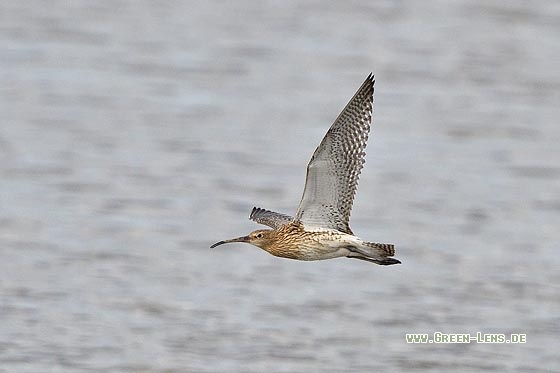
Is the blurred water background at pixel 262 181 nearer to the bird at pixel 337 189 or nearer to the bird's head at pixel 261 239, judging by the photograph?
the bird's head at pixel 261 239

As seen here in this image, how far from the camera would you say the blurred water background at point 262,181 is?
19438mm

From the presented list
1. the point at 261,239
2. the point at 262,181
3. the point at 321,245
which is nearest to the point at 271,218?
the point at 261,239

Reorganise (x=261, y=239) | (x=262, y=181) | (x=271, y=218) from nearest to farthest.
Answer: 1. (x=261, y=239)
2. (x=271, y=218)
3. (x=262, y=181)

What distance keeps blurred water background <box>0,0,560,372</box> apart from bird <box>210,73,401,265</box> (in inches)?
260

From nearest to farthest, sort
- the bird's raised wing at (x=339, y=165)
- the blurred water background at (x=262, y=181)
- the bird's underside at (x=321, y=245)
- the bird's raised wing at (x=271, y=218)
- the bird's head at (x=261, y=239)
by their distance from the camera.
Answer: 1. the bird's underside at (x=321, y=245)
2. the bird's raised wing at (x=339, y=165)
3. the bird's head at (x=261, y=239)
4. the bird's raised wing at (x=271, y=218)
5. the blurred water background at (x=262, y=181)

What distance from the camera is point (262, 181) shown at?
25922 mm

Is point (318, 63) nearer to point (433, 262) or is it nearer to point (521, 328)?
point (433, 262)

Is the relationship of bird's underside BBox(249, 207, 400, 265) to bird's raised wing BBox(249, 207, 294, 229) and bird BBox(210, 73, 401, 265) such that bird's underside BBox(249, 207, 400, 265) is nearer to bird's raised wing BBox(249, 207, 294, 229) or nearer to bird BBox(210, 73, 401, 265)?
bird BBox(210, 73, 401, 265)

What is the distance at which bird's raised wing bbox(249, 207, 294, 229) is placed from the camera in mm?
12758

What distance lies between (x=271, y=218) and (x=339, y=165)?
5.60 ft

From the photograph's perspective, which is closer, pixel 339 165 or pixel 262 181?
pixel 339 165

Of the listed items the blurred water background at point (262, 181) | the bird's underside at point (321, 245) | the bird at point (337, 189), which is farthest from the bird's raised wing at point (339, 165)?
the blurred water background at point (262, 181)

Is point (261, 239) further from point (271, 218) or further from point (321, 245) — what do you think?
point (271, 218)

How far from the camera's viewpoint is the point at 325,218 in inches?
461
